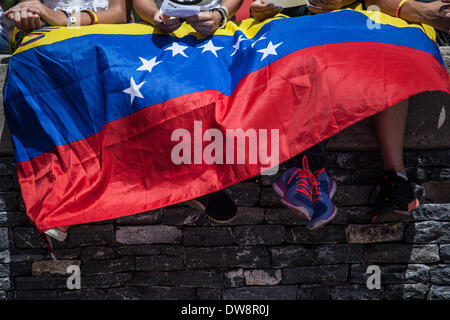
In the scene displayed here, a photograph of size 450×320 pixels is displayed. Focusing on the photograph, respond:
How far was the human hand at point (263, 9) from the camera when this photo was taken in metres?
2.04

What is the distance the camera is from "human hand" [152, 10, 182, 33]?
6.52ft

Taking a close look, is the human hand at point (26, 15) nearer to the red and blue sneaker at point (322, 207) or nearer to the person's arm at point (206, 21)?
the person's arm at point (206, 21)

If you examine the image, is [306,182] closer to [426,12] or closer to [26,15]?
[426,12]

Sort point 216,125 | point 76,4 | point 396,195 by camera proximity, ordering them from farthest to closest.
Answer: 1. point 76,4
2. point 396,195
3. point 216,125

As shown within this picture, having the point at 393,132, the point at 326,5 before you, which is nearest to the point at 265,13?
the point at 326,5

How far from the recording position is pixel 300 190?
69.6 inches

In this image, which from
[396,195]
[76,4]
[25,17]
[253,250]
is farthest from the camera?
[76,4]

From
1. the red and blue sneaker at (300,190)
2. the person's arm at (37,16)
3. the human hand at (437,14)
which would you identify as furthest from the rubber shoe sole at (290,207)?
the person's arm at (37,16)

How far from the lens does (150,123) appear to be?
5.73 ft

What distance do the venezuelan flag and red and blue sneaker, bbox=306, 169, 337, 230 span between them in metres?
0.28

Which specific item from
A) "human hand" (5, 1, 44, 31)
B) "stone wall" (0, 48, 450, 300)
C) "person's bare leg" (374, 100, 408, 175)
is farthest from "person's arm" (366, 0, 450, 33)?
"human hand" (5, 1, 44, 31)

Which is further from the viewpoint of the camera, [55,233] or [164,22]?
[164,22]

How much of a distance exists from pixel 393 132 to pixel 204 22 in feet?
3.46

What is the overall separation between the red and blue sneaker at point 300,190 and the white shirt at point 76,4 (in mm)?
1467
